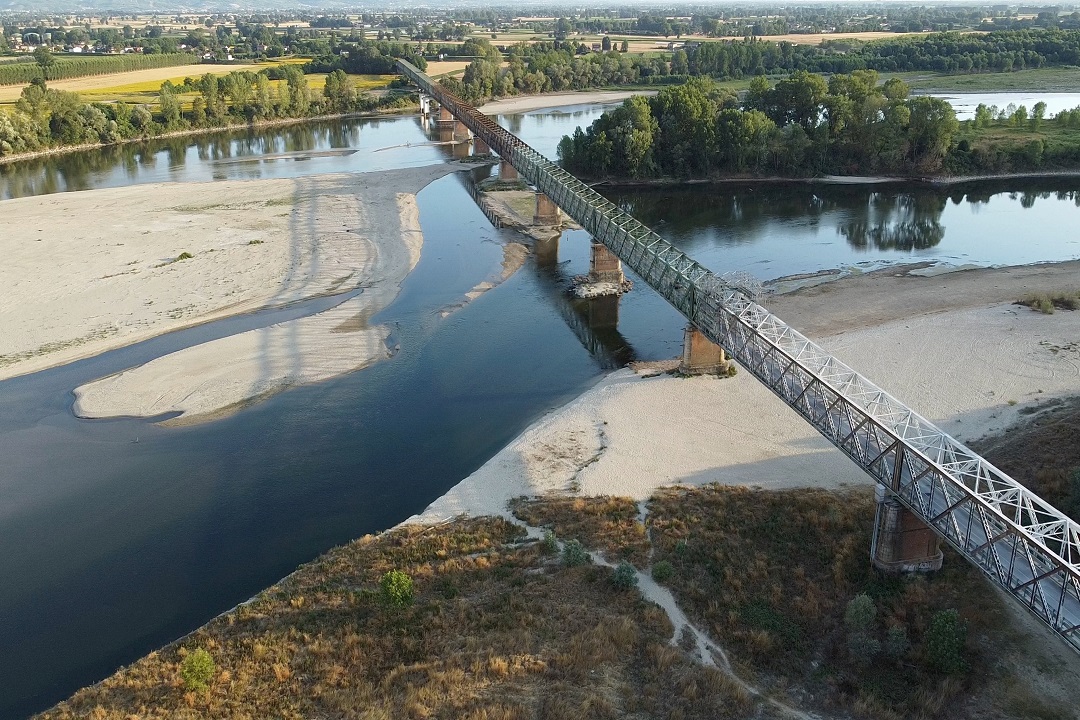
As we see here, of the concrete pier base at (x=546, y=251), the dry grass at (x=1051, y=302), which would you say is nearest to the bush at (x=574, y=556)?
the dry grass at (x=1051, y=302)

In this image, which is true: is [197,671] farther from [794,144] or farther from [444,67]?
[444,67]

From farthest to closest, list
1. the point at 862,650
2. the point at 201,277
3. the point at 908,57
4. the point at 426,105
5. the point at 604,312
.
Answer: the point at 908,57 < the point at 426,105 < the point at 201,277 < the point at 604,312 < the point at 862,650

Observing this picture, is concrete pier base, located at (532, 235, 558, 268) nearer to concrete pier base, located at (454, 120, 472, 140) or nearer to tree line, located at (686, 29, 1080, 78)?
concrete pier base, located at (454, 120, 472, 140)

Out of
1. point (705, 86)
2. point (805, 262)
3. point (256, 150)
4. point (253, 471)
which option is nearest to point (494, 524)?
point (253, 471)

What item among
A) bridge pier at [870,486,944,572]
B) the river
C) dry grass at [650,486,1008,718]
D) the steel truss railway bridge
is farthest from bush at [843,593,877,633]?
the river

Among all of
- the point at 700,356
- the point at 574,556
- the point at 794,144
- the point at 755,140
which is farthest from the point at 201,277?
the point at 794,144
